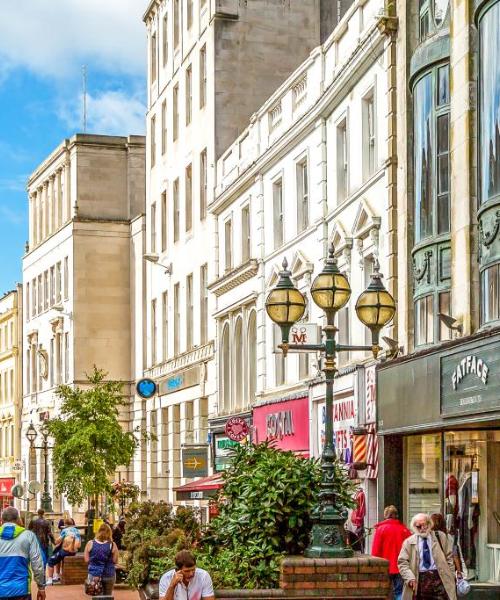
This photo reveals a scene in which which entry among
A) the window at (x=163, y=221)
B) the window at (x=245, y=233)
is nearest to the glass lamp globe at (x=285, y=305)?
the window at (x=245, y=233)

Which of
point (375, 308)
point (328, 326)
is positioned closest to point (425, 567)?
point (328, 326)

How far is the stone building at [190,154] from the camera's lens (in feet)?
151

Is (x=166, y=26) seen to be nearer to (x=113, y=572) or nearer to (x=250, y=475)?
(x=113, y=572)

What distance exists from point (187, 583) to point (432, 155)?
44.2ft

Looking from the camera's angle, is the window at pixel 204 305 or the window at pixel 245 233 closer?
the window at pixel 245 233

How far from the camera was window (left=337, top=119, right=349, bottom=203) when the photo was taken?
3241cm

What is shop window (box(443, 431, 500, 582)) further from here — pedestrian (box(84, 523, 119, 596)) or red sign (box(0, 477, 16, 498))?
red sign (box(0, 477, 16, 498))

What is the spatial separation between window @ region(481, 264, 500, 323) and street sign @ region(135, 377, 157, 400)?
1257 inches

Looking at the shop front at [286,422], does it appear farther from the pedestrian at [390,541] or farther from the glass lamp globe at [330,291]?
the glass lamp globe at [330,291]

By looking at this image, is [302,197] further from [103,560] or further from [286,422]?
[103,560]

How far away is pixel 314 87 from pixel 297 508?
19533mm

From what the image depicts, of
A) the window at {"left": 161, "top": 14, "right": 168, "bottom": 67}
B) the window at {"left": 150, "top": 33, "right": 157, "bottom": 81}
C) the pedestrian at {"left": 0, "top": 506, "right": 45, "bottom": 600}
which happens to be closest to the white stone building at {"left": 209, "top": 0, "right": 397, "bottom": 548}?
the window at {"left": 161, "top": 14, "right": 168, "bottom": 67}

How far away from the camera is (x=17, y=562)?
1580 cm

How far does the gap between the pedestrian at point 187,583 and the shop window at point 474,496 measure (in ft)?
33.0
